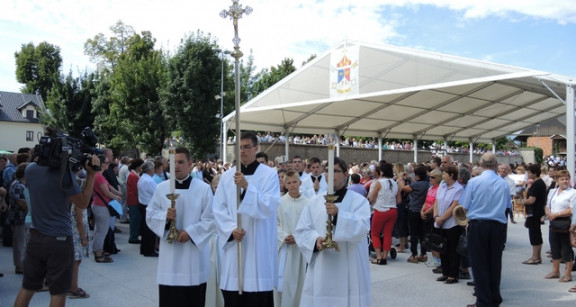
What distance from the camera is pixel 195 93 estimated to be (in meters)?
28.9

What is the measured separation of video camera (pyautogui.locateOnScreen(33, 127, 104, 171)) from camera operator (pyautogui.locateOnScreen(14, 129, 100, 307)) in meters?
0.02

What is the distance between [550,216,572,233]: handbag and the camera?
289 inches

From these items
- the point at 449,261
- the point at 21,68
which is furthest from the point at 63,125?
the point at 449,261

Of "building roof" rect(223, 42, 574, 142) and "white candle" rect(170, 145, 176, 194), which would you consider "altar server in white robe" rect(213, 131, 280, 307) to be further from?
"building roof" rect(223, 42, 574, 142)

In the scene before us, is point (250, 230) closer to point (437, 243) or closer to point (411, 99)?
point (437, 243)

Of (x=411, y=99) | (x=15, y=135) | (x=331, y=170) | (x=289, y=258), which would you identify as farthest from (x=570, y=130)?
(x=15, y=135)

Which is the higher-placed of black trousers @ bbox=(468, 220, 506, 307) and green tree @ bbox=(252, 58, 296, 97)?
green tree @ bbox=(252, 58, 296, 97)

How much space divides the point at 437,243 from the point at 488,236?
1582 millimetres

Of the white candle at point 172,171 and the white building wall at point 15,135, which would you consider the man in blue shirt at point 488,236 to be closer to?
the white candle at point 172,171

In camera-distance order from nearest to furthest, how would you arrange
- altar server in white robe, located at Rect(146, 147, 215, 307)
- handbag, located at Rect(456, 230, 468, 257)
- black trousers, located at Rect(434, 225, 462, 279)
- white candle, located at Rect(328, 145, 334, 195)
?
white candle, located at Rect(328, 145, 334, 195)
altar server in white robe, located at Rect(146, 147, 215, 307)
handbag, located at Rect(456, 230, 468, 257)
black trousers, located at Rect(434, 225, 462, 279)

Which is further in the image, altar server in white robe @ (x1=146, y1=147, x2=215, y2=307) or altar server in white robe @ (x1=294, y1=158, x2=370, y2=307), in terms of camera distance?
altar server in white robe @ (x1=146, y1=147, x2=215, y2=307)

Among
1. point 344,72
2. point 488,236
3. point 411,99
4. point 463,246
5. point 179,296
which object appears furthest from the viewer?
point 411,99

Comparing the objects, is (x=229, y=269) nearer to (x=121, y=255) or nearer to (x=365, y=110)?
(x=121, y=255)

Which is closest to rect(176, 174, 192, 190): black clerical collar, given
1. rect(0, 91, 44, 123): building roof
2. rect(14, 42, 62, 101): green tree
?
rect(0, 91, 44, 123): building roof
